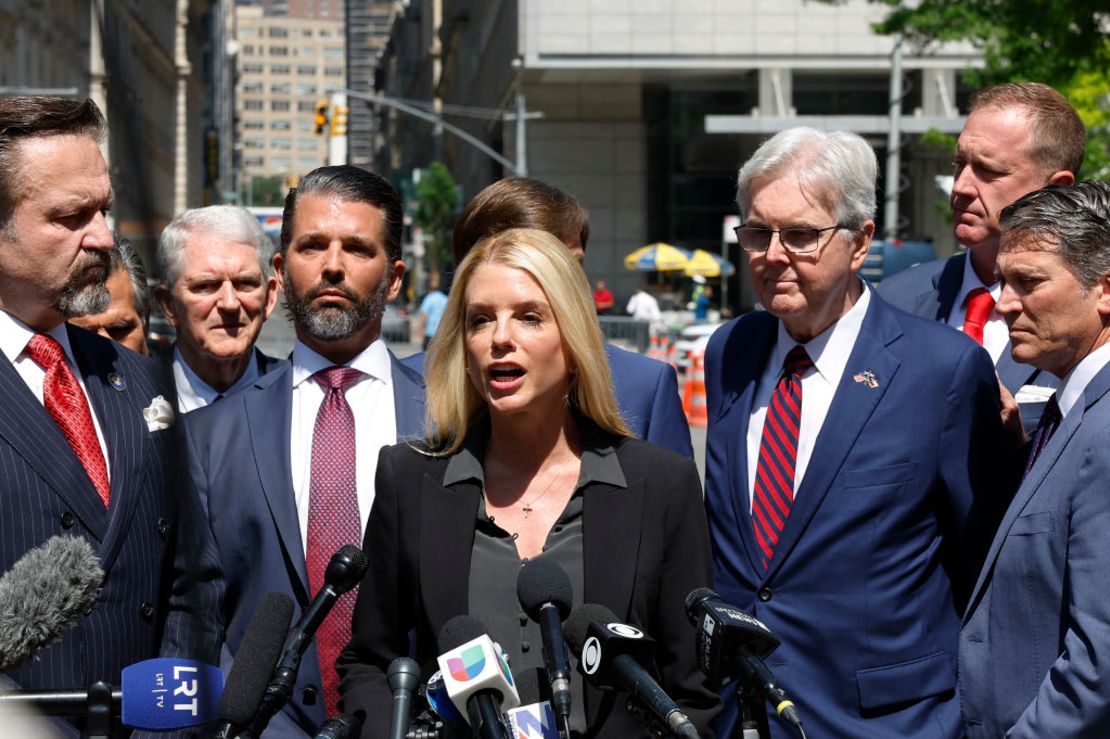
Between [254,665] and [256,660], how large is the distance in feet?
0.05

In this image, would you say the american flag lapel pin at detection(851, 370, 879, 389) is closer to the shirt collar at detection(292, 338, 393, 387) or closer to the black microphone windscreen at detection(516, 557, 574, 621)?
the shirt collar at detection(292, 338, 393, 387)

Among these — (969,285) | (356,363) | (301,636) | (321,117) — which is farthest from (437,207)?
(301,636)

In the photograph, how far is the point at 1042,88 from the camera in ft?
15.1

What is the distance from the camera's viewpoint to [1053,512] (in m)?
3.46

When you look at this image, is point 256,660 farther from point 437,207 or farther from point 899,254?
point 437,207

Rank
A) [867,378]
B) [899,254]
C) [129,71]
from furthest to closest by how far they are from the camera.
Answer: [899,254] → [867,378] → [129,71]

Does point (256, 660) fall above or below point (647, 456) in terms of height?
below

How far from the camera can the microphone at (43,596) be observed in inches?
76.6

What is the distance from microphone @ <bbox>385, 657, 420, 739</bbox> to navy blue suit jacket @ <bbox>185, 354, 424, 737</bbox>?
1427mm

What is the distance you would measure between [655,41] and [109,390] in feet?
166

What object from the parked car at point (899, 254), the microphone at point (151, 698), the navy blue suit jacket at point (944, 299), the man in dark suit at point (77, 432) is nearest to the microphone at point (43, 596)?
the microphone at point (151, 698)

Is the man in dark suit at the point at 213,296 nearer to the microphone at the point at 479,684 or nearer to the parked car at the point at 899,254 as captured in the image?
the microphone at the point at 479,684

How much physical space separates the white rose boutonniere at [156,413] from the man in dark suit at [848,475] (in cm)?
150

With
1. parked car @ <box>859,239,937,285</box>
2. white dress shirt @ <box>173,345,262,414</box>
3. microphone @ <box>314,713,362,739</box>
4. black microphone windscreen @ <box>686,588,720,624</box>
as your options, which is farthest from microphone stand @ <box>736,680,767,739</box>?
parked car @ <box>859,239,937,285</box>
